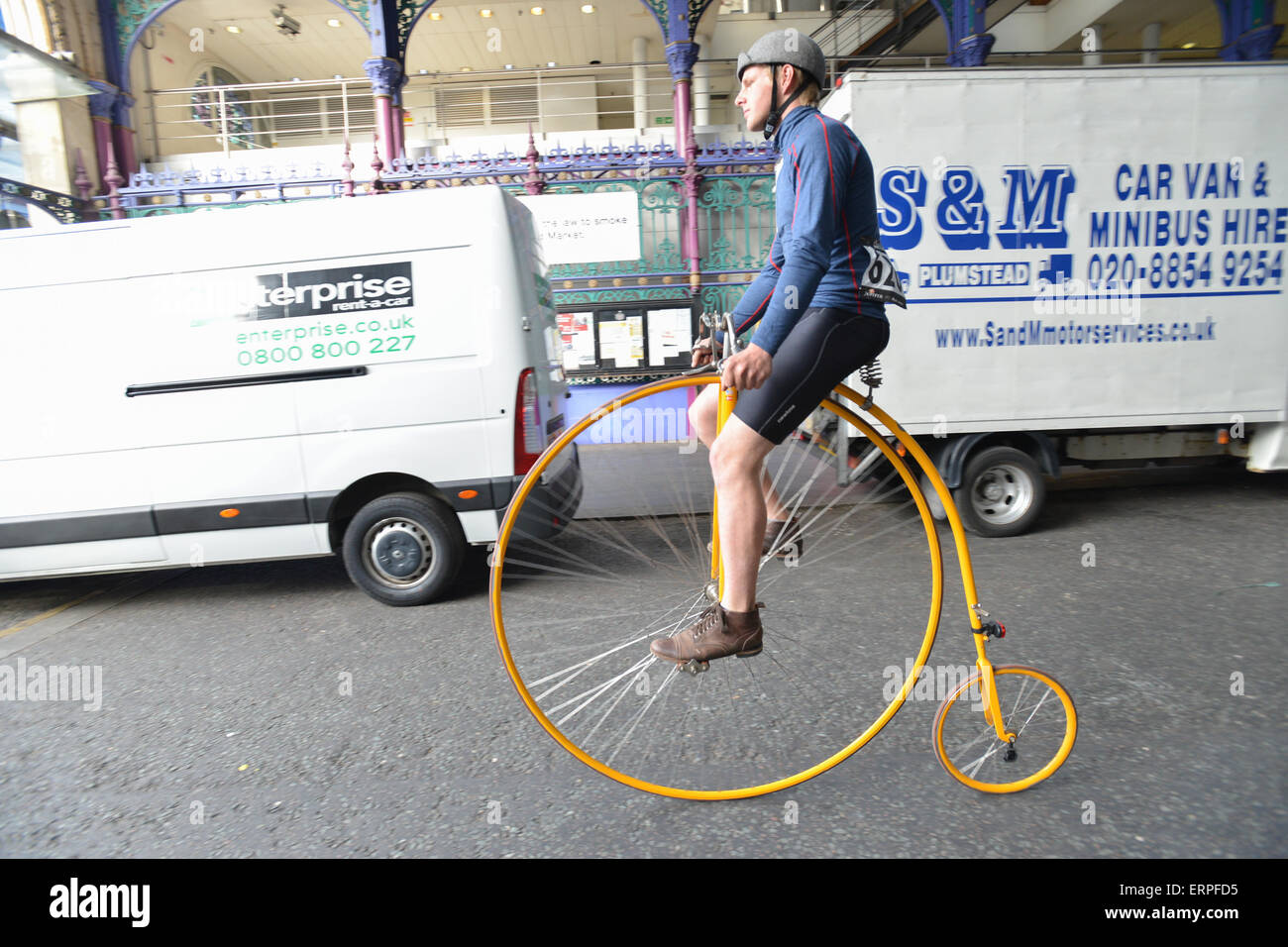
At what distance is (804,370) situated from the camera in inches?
94.2

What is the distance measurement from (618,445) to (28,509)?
699 centimetres

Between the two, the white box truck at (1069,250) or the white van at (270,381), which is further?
the white box truck at (1069,250)

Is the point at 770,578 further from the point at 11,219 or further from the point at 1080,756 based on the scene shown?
the point at 11,219

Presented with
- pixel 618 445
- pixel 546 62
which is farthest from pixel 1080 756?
pixel 546 62

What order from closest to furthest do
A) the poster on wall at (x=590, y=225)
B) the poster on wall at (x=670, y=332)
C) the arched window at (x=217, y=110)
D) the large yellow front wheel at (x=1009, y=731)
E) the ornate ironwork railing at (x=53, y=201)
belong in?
the large yellow front wheel at (x=1009, y=731) < the ornate ironwork railing at (x=53, y=201) < the poster on wall at (x=590, y=225) < the poster on wall at (x=670, y=332) < the arched window at (x=217, y=110)

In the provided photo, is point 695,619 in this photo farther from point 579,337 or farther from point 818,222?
point 579,337

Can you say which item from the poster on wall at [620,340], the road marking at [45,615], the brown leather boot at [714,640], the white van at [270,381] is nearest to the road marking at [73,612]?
the road marking at [45,615]

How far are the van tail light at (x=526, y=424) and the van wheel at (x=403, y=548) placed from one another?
0.65 m

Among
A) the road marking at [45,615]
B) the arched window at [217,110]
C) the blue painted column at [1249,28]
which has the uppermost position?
the arched window at [217,110]

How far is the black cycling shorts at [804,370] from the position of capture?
7.85ft

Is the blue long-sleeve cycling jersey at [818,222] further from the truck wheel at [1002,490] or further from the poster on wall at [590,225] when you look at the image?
the poster on wall at [590,225]

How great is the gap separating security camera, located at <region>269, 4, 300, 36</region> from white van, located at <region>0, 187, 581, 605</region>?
46.7 feet

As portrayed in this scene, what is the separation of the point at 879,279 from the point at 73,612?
5.87m

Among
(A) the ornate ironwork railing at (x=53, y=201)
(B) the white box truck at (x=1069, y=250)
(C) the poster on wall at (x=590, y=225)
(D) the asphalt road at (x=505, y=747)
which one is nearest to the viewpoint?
(D) the asphalt road at (x=505, y=747)
